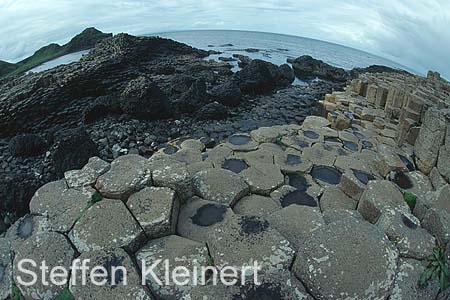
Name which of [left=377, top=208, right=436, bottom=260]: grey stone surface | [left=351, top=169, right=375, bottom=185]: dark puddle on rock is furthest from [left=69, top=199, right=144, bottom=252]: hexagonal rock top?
[left=351, top=169, right=375, bottom=185]: dark puddle on rock

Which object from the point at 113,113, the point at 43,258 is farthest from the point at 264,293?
the point at 113,113

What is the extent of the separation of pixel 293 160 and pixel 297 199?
4.25ft

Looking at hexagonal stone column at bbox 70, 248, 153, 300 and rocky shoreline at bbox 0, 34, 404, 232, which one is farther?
rocky shoreline at bbox 0, 34, 404, 232

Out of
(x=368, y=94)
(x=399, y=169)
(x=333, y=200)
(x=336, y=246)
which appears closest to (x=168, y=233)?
(x=336, y=246)

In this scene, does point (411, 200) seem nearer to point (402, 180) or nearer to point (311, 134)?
point (402, 180)

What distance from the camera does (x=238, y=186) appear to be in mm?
4684

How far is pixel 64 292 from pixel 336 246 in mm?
2860

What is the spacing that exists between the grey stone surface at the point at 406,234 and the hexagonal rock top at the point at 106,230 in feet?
9.59

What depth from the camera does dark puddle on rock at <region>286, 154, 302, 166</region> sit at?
19.5 ft

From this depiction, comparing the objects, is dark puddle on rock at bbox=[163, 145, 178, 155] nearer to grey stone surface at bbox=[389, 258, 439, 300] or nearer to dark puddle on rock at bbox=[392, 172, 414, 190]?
dark puddle on rock at bbox=[392, 172, 414, 190]

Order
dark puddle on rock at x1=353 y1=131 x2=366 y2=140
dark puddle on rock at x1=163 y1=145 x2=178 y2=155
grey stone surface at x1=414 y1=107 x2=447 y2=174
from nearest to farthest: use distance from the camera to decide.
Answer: grey stone surface at x1=414 y1=107 x2=447 y2=174 < dark puddle on rock at x1=163 y1=145 x2=178 y2=155 < dark puddle on rock at x1=353 y1=131 x2=366 y2=140

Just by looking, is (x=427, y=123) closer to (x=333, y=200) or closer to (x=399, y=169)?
(x=399, y=169)

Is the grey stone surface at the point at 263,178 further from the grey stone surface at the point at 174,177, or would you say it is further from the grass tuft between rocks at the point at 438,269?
the grass tuft between rocks at the point at 438,269

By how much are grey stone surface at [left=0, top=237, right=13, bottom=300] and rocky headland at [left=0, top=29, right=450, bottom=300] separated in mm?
21
